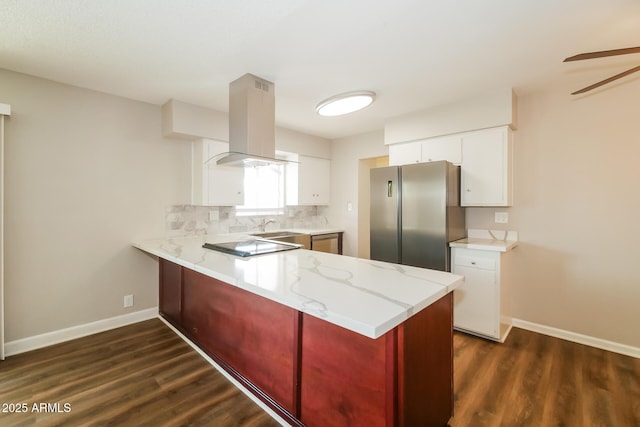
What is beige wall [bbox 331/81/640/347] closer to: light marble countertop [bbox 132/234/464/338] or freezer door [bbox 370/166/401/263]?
freezer door [bbox 370/166/401/263]

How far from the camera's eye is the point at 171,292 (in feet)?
9.44

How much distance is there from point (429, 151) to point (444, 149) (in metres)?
0.17

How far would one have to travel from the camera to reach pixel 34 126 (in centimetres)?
244

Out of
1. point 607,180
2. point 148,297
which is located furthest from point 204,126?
point 607,180

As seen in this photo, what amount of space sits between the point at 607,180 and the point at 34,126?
16.7ft

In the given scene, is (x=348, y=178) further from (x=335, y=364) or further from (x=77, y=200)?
(x=335, y=364)

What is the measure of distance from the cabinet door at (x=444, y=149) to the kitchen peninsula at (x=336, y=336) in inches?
73.1

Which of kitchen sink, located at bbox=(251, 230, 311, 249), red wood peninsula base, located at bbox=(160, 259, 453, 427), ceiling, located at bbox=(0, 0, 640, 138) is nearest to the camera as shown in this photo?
red wood peninsula base, located at bbox=(160, 259, 453, 427)

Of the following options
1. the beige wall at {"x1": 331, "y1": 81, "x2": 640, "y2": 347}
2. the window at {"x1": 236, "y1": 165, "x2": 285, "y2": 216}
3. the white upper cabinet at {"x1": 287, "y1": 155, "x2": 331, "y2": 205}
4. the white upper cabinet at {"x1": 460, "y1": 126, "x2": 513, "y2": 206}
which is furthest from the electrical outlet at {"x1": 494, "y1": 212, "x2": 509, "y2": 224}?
the window at {"x1": 236, "y1": 165, "x2": 285, "y2": 216}

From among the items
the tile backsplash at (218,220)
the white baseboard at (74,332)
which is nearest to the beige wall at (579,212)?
the tile backsplash at (218,220)

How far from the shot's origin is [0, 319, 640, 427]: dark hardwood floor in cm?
167

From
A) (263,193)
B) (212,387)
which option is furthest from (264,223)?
(212,387)

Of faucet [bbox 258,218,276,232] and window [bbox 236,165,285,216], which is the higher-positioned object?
window [bbox 236,165,285,216]

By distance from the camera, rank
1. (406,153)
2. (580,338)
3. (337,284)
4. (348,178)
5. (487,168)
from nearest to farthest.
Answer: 1. (337,284)
2. (580,338)
3. (487,168)
4. (406,153)
5. (348,178)
